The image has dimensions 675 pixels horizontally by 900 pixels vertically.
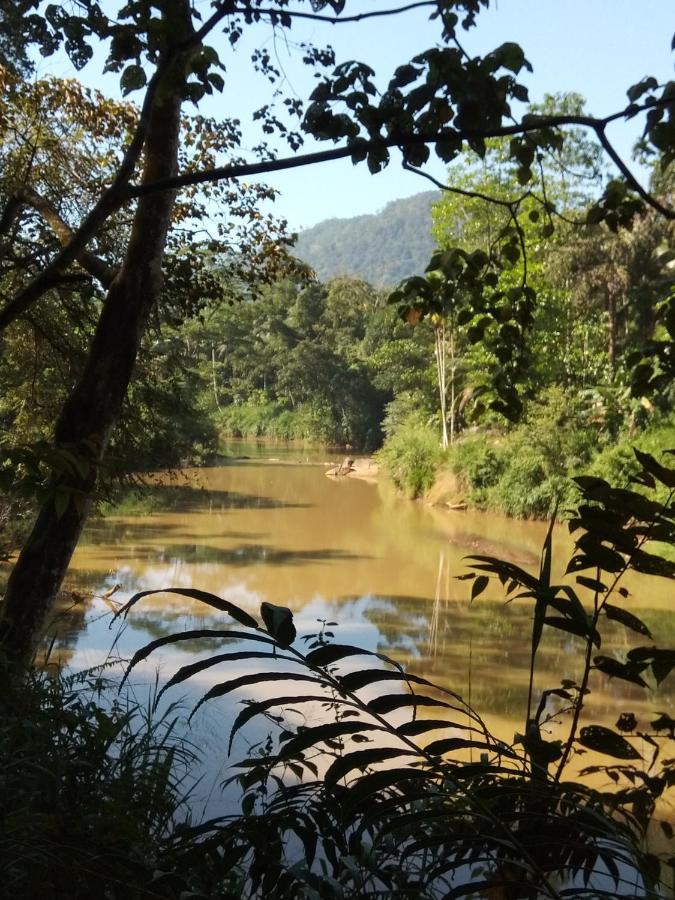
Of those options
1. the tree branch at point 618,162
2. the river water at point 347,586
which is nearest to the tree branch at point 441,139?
the tree branch at point 618,162

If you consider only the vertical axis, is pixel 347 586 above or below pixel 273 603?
below

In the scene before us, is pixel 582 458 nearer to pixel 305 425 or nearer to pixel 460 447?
pixel 460 447

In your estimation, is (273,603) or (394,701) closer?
(394,701)

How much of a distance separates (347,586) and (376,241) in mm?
152300

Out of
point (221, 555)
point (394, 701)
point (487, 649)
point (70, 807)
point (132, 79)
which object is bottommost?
point (487, 649)

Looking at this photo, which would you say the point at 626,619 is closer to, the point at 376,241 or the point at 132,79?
the point at 132,79

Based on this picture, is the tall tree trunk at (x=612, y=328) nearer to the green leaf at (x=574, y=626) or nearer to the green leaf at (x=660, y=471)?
the green leaf at (x=660, y=471)

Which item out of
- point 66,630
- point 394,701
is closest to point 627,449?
point 66,630

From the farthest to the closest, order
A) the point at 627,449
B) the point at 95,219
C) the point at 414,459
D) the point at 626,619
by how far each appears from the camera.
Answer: the point at 414,459, the point at 627,449, the point at 95,219, the point at 626,619

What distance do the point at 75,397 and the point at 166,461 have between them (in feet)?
13.1

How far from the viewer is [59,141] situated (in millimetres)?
5727

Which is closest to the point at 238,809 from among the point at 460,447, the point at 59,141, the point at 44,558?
the point at 44,558

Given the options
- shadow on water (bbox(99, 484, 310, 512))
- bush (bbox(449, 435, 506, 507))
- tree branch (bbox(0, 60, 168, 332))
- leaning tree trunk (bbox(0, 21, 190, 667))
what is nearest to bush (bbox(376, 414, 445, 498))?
bush (bbox(449, 435, 506, 507))

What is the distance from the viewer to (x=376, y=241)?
15688cm
